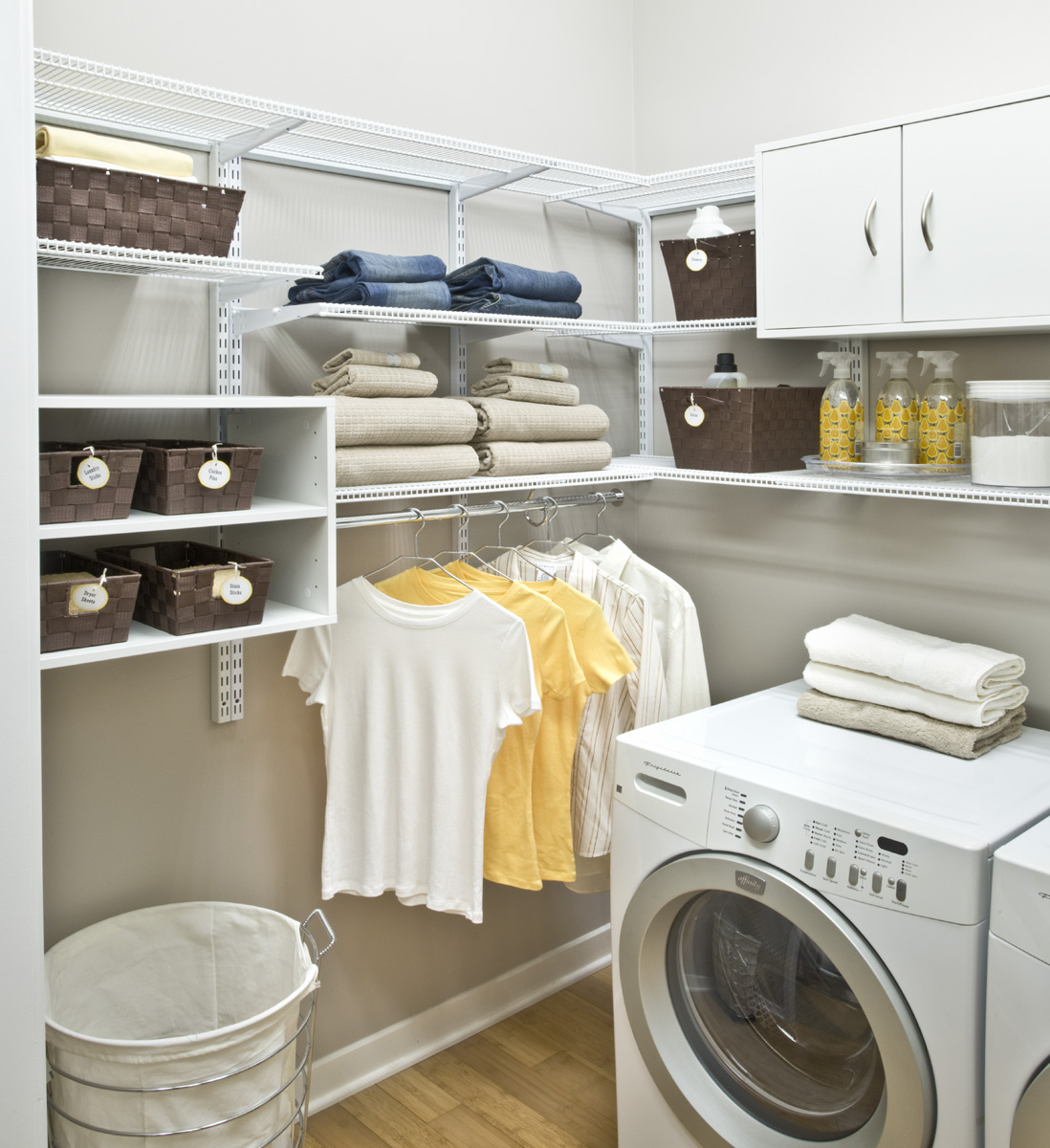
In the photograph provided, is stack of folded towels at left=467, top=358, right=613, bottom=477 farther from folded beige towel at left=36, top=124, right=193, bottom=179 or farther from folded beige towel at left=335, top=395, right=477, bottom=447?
folded beige towel at left=36, top=124, right=193, bottom=179

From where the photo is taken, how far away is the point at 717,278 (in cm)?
225

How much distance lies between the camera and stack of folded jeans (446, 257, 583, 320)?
81.3 inches

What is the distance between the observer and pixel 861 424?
2.12 meters

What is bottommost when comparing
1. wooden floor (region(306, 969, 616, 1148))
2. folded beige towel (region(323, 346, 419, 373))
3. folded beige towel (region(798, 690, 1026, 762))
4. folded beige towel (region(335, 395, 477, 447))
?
wooden floor (region(306, 969, 616, 1148))

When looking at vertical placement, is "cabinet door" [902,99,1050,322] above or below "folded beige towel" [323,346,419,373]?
above

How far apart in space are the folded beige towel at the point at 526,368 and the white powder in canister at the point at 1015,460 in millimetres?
907

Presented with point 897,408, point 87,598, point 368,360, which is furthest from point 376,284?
point 897,408

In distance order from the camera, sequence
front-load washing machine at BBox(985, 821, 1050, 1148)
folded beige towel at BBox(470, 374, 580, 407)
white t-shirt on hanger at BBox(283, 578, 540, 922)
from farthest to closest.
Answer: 1. folded beige towel at BBox(470, 374, 580, 407)
2. white t-shirt on hanger at BBox(283, 578, 540, 922)
3. front-load washing machine at BBox(985, 821, 1050, 1148)

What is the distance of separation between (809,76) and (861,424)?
2.71ft

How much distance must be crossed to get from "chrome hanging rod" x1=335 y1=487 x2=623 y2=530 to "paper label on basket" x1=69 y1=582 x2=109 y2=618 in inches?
17.5

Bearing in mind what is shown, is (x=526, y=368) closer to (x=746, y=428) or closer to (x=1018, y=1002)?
(x=746, y=428)

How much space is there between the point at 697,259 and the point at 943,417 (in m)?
0.66

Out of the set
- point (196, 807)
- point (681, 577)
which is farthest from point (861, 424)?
point (196, 807)

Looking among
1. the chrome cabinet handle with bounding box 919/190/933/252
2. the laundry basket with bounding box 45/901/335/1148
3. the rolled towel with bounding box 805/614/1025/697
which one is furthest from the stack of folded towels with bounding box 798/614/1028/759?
the laundry basket with bounding box 45/901/335/1148
